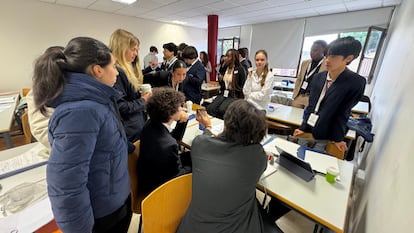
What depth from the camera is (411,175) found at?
2.53 ft

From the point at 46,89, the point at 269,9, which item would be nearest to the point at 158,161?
the point at 46,89

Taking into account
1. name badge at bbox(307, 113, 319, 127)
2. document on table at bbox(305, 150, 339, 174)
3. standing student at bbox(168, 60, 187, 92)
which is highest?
standing student at bbox(168, 60, 187, 92)

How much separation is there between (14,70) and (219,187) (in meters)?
6.00

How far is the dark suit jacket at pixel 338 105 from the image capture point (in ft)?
4.83

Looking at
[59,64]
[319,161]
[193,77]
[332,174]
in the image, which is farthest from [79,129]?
[193,77]

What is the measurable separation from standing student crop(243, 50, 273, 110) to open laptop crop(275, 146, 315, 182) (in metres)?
1.26

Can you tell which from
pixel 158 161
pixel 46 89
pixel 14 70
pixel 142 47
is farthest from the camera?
pixel 142 47

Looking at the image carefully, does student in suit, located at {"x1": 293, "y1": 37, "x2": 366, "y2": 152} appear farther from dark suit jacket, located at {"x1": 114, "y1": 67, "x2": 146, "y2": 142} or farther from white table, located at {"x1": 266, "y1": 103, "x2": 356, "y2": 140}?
dark suit jacket, located at {"x1": 114, "y1": 67, "x2": 146, "y2": 142}

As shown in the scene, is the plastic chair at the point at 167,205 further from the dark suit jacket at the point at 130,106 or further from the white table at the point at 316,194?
the dark suit jacket at the point at 130,106

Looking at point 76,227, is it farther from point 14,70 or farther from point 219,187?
point 14,70

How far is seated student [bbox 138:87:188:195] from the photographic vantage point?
1.23 meters

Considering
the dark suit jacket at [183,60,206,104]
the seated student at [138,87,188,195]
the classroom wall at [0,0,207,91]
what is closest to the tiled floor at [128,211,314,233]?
the seated student at [138,87,188,195]

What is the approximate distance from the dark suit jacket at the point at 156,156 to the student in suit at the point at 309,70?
226 cm

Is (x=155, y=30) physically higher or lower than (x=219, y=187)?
Result: higher
